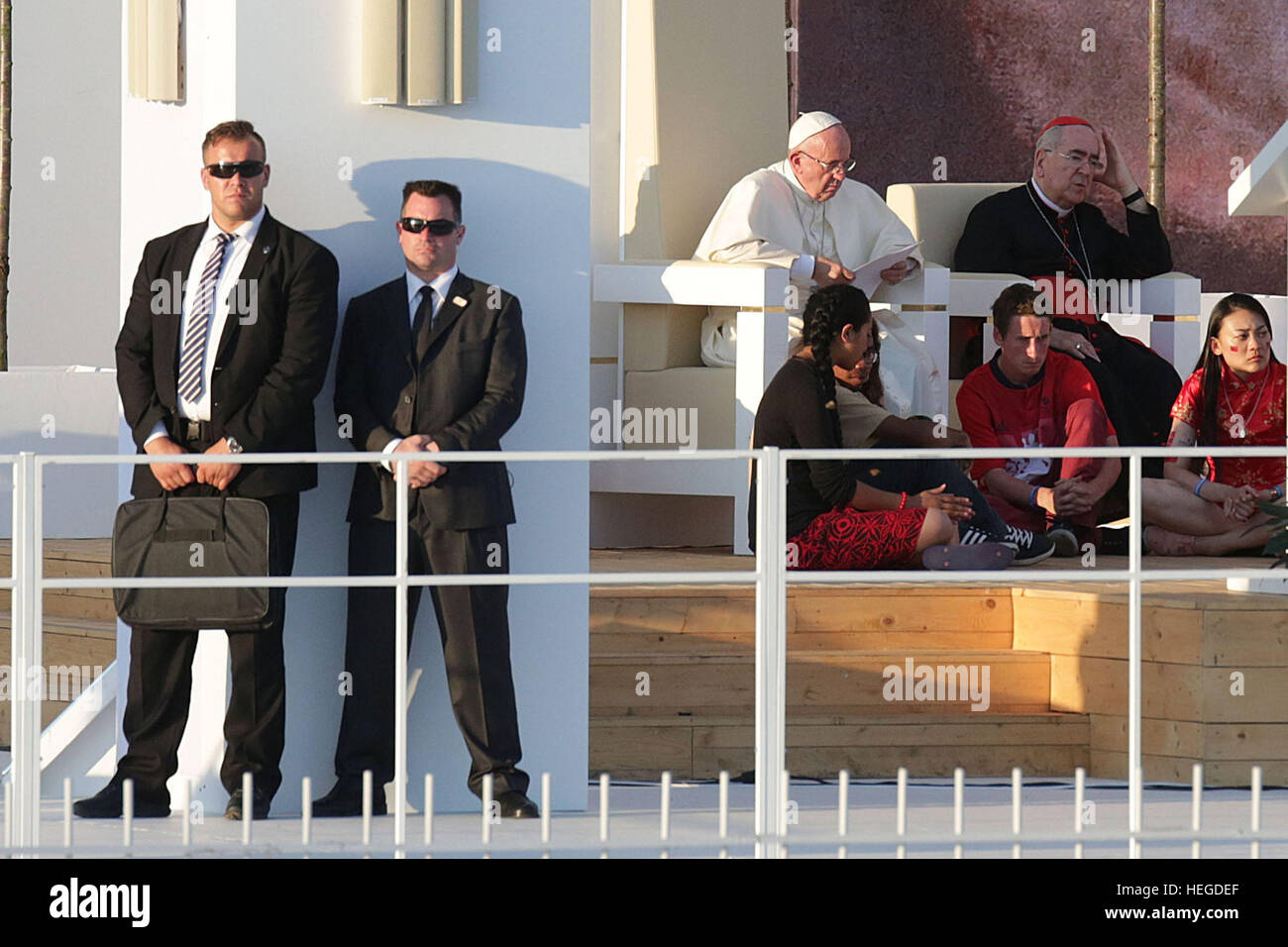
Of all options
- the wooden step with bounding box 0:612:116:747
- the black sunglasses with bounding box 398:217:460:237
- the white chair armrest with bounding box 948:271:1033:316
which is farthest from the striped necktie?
the white chair armrest with bounding box 948:271:1033:316

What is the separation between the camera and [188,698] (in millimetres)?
5379

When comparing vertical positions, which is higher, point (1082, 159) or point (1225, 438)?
point (1082, 159)

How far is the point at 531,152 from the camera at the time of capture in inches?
225

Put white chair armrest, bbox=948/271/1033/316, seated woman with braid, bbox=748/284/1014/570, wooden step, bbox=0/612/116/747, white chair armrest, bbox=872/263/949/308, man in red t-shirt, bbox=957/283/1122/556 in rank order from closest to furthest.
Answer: seated woman with braid, bbox=748/284/1014/570 → wooden step, bbox=0/612/116/747 → man in red t-shirt, bbox=957/283/1122/556 → white chair armrest, bbox=872/263/949/308 → white chair armrest, bbox=948/271/1033/316

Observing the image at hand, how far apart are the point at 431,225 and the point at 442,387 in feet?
1.23

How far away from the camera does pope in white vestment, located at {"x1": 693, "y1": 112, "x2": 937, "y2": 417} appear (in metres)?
7.69

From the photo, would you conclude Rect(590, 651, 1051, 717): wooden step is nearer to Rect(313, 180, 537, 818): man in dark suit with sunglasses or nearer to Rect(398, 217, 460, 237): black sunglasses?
Rect(313, 180, 537, 818): man in dark suit with sunglasses

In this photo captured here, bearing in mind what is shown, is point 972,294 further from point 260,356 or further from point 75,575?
point 260,356

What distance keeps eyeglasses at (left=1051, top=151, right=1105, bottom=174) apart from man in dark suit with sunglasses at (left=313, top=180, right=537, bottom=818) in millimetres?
3416

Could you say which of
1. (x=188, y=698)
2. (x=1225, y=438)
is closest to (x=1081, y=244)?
(x=1225, y=438)

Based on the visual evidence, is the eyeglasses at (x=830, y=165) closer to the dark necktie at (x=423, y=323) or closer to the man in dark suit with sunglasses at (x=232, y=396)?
the dark necktie at (x=423, y=323)

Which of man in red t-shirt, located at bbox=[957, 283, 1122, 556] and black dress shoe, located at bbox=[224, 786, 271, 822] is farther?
man in red t-shirt, located at bbox=[957, 283, 1122, 556]
